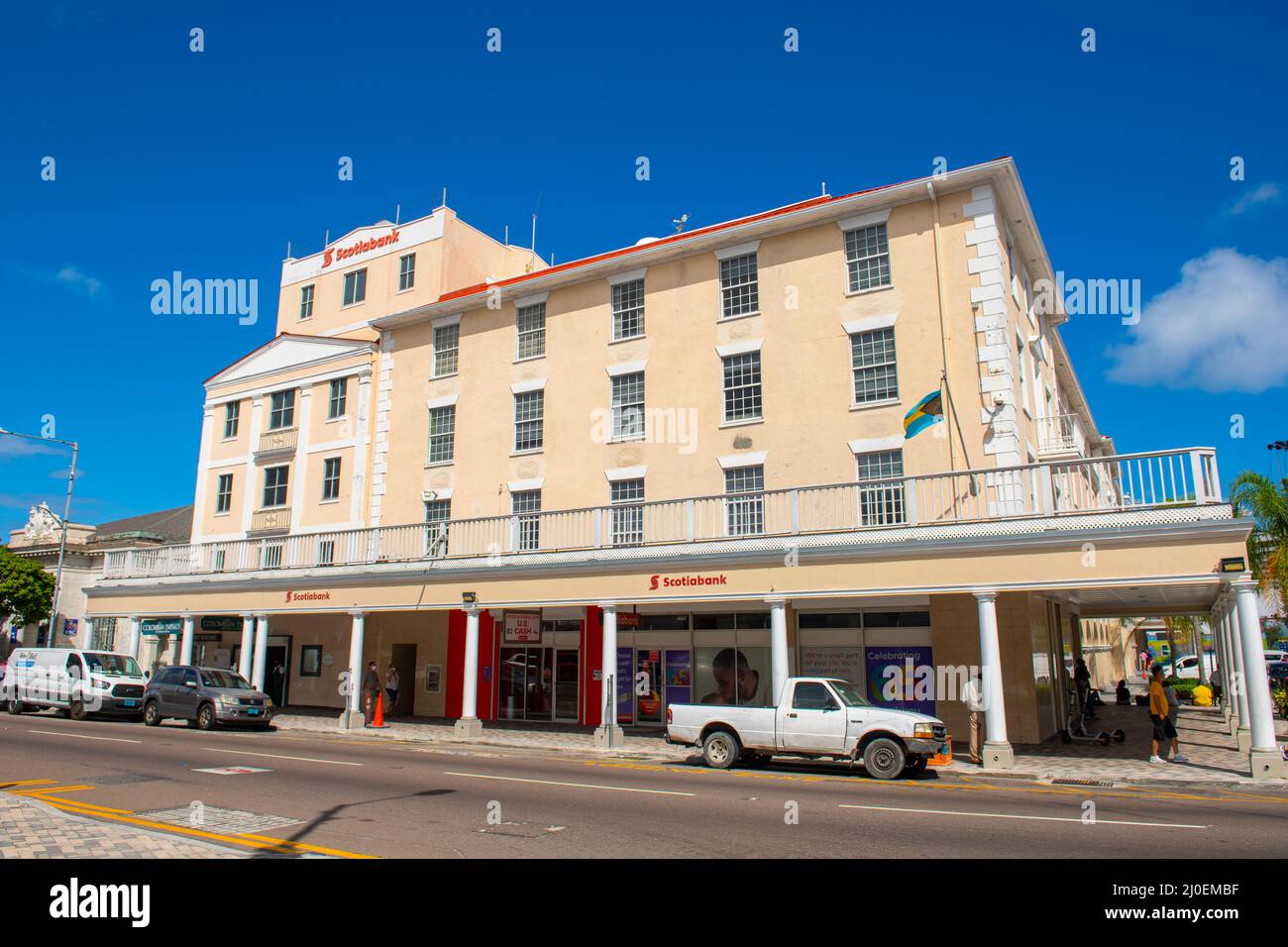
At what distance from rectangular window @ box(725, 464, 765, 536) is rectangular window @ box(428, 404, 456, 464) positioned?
10417mm

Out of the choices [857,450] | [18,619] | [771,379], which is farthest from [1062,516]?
[18,619]

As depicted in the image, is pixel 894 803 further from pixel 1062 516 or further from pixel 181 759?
pixel 181 759

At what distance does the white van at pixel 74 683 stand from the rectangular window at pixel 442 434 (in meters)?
11.3

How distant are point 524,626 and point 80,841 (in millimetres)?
18907

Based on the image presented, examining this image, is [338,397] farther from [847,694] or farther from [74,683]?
[847,694]

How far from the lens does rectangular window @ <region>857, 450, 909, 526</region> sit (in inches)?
832

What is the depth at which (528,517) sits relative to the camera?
24.4 metres

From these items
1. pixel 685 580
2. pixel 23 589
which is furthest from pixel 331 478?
pixel 23 589

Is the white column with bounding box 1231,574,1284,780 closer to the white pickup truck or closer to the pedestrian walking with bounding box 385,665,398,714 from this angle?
the white pickup truck

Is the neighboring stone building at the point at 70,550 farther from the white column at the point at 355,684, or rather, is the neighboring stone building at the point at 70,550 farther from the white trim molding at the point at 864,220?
the white trim molding at the point at 864,220

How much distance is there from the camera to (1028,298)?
2600 cm

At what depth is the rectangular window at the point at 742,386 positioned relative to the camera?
24484mm

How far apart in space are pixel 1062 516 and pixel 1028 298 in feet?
37.4
